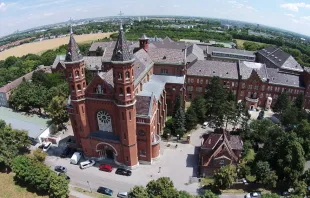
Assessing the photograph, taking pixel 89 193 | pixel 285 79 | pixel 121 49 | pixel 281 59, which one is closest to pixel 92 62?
pixel 121 49

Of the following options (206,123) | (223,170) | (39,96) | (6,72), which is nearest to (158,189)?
(223,170)

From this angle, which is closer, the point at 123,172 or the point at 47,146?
the point at 123,172

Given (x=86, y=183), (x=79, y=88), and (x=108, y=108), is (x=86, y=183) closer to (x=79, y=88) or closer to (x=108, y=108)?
(x=108, y=108)

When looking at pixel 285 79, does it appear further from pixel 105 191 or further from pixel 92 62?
pixel 92 62

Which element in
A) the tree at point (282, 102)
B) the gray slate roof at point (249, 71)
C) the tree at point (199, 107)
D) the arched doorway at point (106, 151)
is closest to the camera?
the arched doorway at point (106, 151)

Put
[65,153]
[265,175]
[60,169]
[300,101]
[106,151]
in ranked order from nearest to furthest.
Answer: [265,175]
[60,169]
[106,151]
[65,153]
[300,101]

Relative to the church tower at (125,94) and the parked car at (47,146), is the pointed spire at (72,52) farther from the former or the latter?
the parked car at (47,146)

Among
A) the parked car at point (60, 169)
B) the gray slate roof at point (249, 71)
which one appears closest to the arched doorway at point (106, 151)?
the parked car at point (60, 169)
